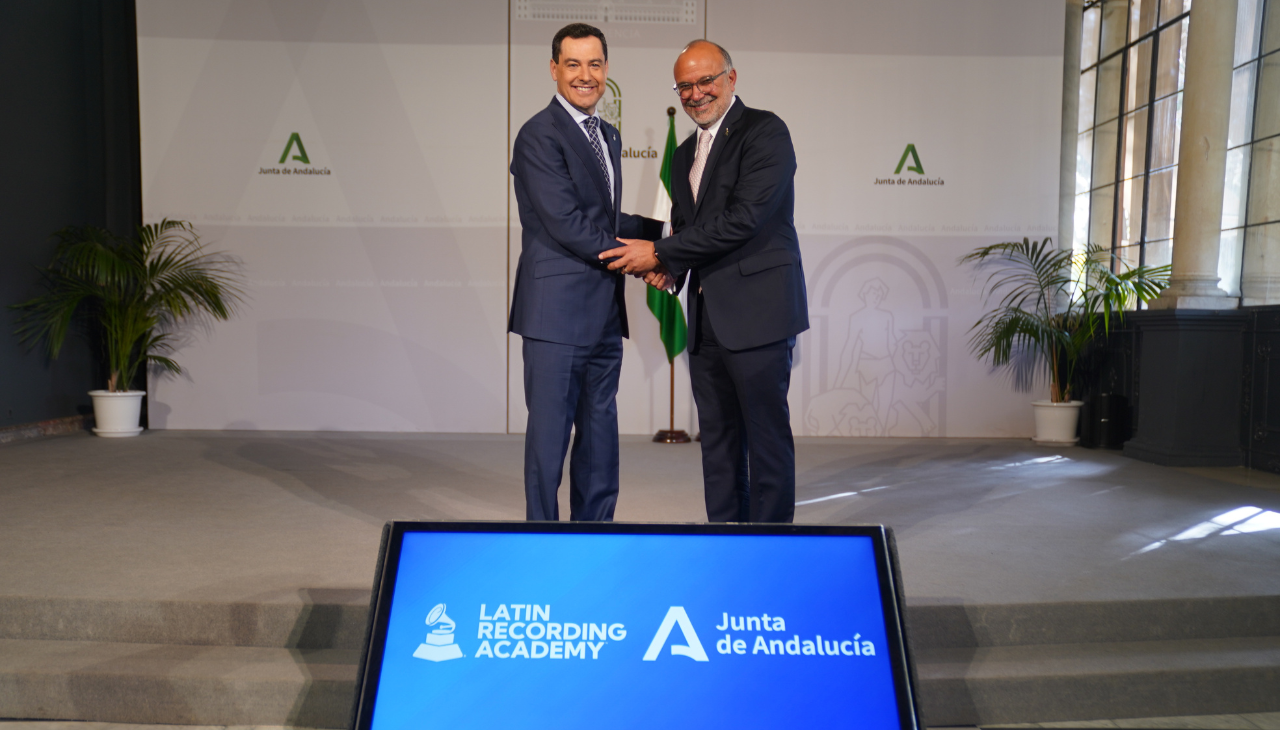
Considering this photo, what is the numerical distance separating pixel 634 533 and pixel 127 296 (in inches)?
214

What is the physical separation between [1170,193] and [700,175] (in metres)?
4.41

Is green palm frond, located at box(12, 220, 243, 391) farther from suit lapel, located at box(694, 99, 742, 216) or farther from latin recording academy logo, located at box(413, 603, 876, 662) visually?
latin recording academy logo, located at box(413, 603, 876, 662)

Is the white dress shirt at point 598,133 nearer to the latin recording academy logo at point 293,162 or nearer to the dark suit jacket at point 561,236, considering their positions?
the dark suit jacket at point 561,236

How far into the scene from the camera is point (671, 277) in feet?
7.64

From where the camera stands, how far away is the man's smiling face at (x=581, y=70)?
213 cm

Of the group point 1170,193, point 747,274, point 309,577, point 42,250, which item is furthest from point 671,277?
point 42,250

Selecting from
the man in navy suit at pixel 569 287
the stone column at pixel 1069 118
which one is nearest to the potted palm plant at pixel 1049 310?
the stone column at pixel 1069 118

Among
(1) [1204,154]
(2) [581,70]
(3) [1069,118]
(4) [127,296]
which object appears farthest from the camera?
(3) [1069,118]

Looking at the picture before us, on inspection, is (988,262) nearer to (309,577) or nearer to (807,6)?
(807,6)

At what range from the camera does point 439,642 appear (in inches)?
40.7

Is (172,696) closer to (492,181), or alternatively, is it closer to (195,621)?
(195,621)

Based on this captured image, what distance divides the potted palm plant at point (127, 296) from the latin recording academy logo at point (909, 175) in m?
4.46

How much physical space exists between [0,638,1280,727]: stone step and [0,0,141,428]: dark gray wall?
3982 millimetres

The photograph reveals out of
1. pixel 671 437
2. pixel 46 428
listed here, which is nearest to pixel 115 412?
pixel 46 428
